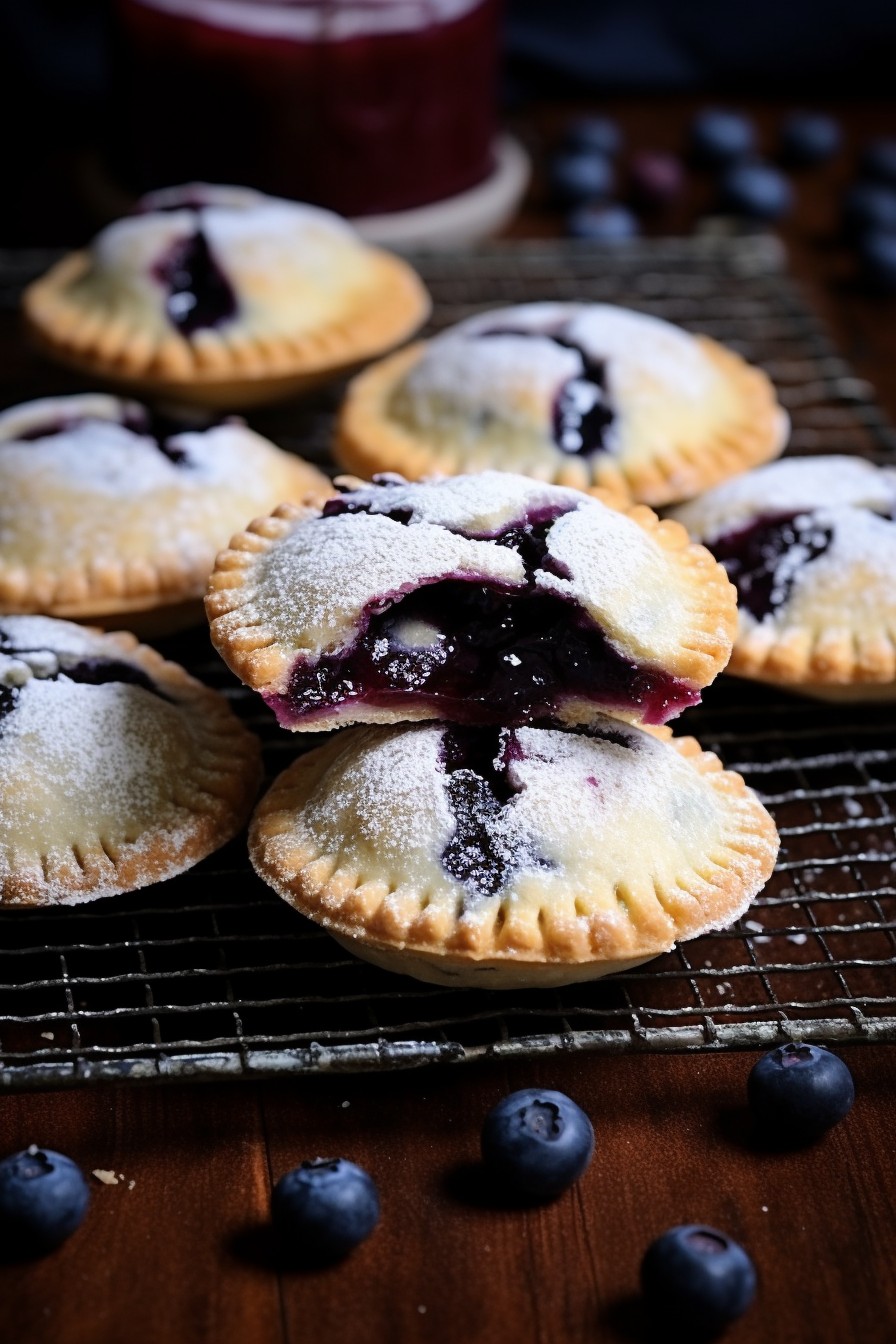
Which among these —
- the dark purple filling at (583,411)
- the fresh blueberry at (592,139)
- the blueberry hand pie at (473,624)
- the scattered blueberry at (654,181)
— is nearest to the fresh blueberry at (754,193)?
the scattered blueberry at (654,181)

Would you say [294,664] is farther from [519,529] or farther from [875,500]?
[875,500]

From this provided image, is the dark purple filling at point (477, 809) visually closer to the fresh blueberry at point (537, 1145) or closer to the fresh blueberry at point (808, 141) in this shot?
the fresh blueberry at point (537, 1145)

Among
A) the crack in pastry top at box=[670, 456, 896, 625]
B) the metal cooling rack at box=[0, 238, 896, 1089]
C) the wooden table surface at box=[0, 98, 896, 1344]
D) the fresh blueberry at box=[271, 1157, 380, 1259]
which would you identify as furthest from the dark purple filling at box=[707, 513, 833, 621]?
the fresh blueberry at box=[271, 1157, 380, 1259]

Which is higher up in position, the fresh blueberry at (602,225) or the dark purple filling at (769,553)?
the dark purple filling at (769,553)

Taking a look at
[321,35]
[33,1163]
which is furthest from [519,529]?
[321,35]

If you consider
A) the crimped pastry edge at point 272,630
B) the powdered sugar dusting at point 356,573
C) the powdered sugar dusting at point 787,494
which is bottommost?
the powdered sugar dusting at point 787,494

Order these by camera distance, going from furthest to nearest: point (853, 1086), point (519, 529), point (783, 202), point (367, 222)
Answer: point (783, 202)
point (367, 222)
point (519, 529)
point (853, 1086)
